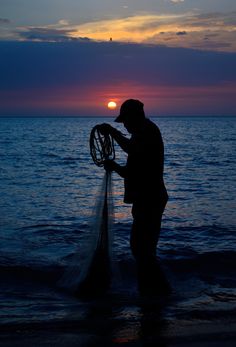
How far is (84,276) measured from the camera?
579 cm

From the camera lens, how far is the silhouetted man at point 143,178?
505 centimetres

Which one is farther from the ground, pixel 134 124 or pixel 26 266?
pixel 134 124

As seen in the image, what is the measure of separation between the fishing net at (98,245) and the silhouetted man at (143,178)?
459mm

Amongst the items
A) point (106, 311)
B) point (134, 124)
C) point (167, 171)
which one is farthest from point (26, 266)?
point (167, 171)

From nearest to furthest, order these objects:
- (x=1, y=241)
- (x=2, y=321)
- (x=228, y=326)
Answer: (x=228, y=326) < (x=2, y=321) < (x=1, y=241)

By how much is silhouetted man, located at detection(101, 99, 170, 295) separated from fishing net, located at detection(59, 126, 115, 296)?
459 millimetres

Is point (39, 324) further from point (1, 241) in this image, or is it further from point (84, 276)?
point (1, 241)

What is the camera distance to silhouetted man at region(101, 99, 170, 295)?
505 cm

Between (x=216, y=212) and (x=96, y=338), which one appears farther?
(x=216, y=212)

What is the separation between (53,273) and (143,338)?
10.7ft

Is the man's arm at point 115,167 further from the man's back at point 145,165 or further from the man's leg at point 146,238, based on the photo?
the man's leg at point 146,238

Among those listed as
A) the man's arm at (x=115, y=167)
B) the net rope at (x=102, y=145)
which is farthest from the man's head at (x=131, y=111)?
the net rope at (x=102, y=145)

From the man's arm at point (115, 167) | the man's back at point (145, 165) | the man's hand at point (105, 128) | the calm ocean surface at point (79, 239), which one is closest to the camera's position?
the man's back at point (145, 165)

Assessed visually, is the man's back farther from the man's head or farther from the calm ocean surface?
the calm ocean surface
